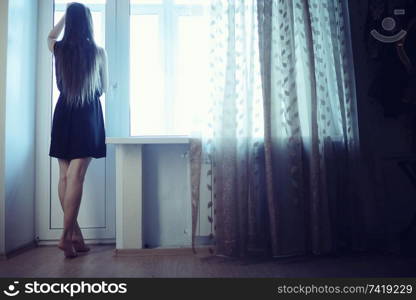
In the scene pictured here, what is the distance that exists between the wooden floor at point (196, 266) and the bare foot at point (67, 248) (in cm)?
4

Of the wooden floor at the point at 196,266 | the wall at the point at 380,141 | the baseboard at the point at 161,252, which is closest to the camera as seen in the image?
the wooden floor at the point at 196,266

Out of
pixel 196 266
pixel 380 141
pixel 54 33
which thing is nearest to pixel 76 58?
pixel 54 33

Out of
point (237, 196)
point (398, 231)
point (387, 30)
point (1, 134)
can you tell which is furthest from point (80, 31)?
point (398, 231)

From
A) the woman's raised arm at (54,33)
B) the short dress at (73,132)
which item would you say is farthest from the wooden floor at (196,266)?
the woman's raised arm at (54,33)

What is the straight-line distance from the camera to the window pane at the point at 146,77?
90.9 inches

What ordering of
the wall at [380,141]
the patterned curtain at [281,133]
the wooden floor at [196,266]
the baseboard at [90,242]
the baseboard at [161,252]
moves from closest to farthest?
the wooden floor at [196,266] → the patterned curtain at [281,133] → the baseboard at [161,252] → the wall at [380,141] → the baseboard at [90,242]

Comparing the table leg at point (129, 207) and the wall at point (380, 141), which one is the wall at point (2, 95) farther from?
the wall at point (380, 141)

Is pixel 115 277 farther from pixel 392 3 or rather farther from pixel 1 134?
pixel 392 3

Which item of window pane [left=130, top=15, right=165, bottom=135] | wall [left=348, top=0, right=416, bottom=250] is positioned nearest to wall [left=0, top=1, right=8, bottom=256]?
window pane [left=130, top=15, right=165, bottom=135]

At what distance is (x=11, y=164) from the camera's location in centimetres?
203

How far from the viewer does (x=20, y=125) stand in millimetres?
2141

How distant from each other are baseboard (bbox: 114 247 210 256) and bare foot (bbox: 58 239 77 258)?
0.79 feet

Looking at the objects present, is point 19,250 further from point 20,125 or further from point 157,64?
point 157,64

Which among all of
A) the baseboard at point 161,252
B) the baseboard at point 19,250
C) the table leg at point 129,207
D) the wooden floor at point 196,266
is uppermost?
the table leg at point 129,207
